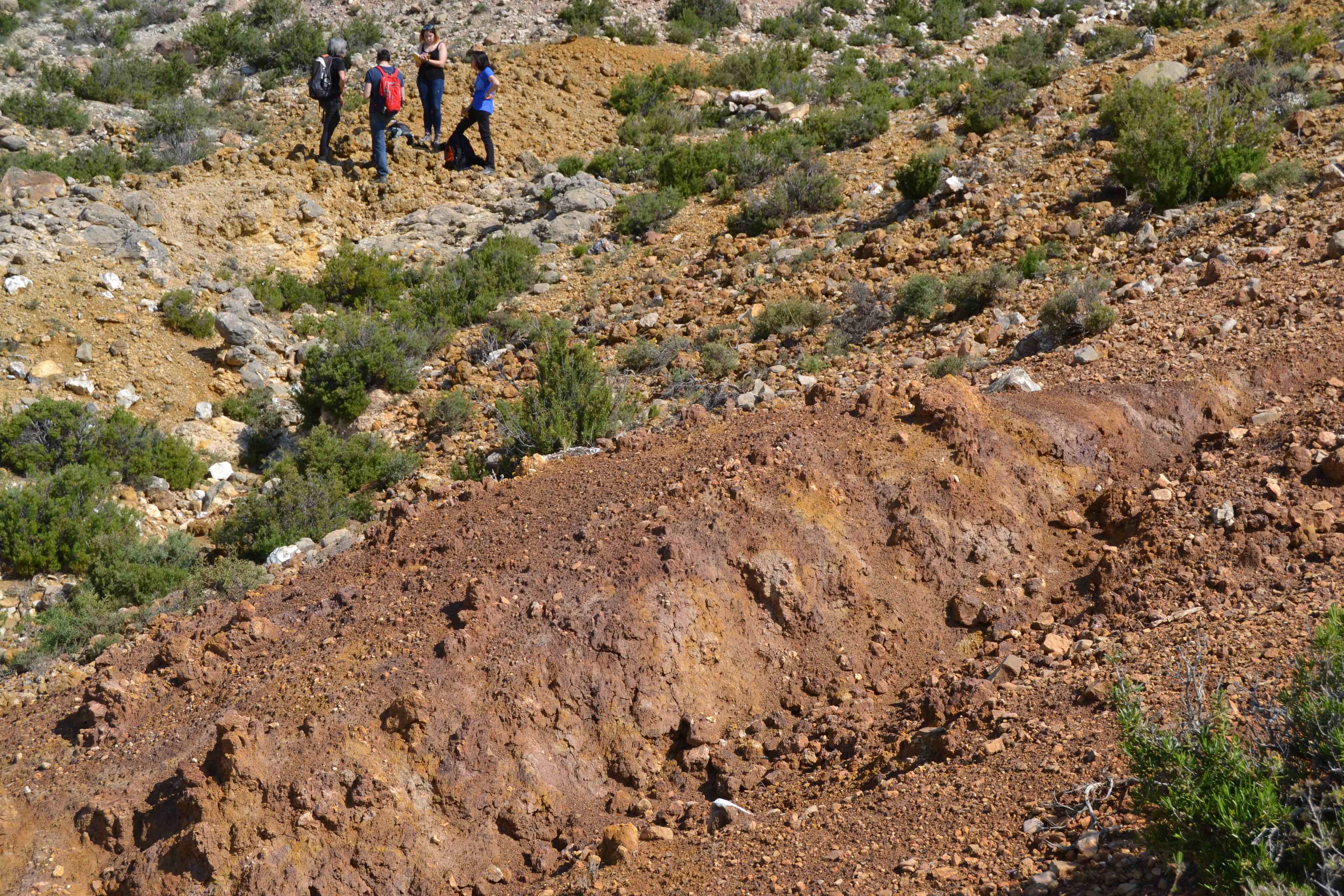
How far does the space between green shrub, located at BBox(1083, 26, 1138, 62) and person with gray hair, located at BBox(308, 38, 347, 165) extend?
978cm

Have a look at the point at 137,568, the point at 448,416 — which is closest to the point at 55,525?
the point at 137,568

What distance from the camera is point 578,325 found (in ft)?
33.8

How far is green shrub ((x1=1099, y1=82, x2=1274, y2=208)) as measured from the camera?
868 centimetres

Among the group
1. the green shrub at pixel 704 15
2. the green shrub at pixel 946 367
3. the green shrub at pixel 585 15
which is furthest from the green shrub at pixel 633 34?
the green shrub at pixel 946 367

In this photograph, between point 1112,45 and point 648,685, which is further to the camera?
point 1112,45

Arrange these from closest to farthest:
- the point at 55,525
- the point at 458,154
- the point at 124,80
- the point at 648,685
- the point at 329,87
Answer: the point at 648,685 < the point at 55,525 < the point at 329,87 < the point at 458,154 < the point at 124,80

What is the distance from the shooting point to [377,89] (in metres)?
12.6

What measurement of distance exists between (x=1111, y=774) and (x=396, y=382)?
762 centimetres

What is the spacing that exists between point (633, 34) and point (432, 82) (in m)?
5.60

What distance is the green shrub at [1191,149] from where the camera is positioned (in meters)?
8.68

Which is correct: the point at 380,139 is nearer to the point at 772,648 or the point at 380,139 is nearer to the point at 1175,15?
the point at 772,648

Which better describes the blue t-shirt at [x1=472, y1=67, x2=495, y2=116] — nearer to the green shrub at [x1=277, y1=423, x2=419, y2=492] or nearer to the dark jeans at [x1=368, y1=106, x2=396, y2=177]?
the dark jeans at [x1=368, y1=106, x2=396, y2=177]

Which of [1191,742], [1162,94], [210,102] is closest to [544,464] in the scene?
[1191,742]

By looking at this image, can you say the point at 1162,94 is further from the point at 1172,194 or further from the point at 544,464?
the point at 544,464
